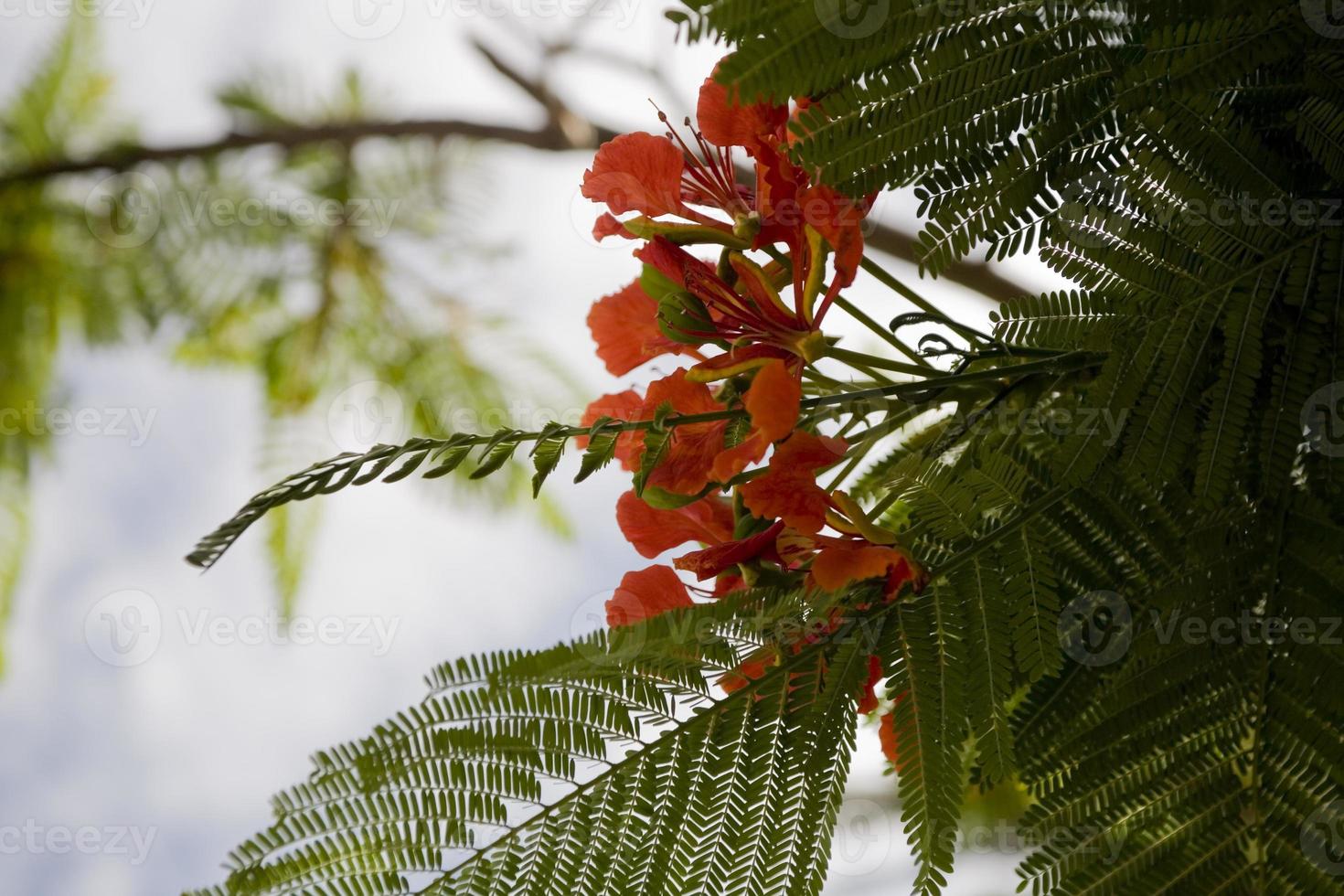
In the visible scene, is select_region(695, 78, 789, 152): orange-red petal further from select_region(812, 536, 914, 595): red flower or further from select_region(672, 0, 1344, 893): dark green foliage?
select_region(812, 536, 914, 595): red flower

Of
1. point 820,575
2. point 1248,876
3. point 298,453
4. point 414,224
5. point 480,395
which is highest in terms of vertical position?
point 414,224

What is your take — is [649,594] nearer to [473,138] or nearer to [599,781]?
[599,781]

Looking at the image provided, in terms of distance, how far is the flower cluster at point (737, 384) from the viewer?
0.41 meters

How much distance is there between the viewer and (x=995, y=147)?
16.8 inches

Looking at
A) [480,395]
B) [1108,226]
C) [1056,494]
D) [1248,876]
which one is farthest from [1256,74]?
[480,395]

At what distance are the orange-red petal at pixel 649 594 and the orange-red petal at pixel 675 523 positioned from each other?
2 centimetres

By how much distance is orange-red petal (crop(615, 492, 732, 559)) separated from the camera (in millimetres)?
487

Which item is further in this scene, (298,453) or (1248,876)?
(298,453)

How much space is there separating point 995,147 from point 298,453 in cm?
134

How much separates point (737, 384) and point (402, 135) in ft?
3.54

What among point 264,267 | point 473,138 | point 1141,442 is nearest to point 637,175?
point 1141,442

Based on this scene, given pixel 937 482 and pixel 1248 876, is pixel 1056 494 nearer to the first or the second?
pixel 937 482

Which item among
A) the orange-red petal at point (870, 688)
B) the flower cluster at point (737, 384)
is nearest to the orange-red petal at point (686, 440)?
the flower cluster at point (737, 384)

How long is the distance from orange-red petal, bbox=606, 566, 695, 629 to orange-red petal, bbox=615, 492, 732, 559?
0.02 metres
